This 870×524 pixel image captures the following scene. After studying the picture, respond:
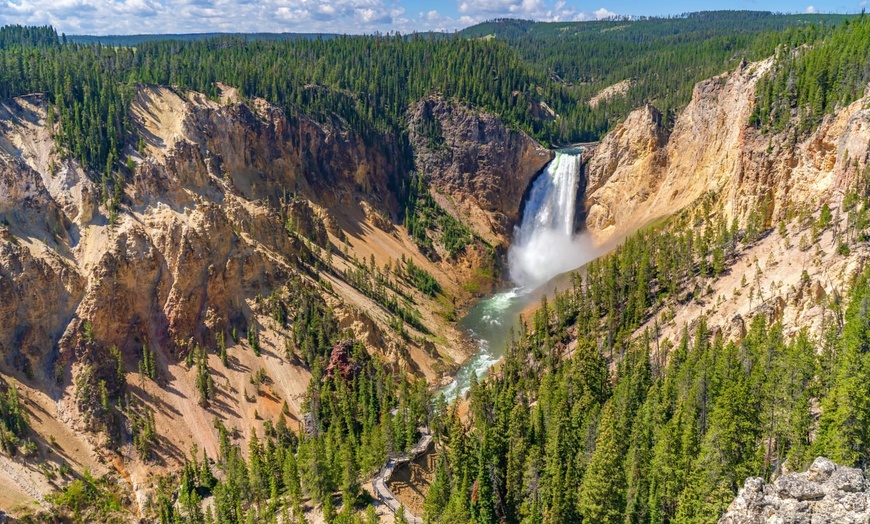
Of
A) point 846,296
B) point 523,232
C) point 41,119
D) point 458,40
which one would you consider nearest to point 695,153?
point 523,232

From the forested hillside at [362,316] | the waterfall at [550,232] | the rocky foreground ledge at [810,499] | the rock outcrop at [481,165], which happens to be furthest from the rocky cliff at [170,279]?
the rocky foreground ledge at [810,499]

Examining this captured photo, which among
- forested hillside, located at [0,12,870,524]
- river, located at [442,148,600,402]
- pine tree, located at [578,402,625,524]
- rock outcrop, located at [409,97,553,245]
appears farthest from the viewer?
rock outcrop, located at [409,97,553,245]

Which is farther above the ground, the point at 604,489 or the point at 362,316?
the point at 604,489

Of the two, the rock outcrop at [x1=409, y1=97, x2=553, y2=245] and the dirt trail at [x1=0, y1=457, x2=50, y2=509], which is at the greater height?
the rock outcrop at [x1=409, y1=97, x2=553, y2=245]

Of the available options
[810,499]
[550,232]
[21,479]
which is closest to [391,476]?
[21,479]

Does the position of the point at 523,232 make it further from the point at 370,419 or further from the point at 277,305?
the point at 370,419

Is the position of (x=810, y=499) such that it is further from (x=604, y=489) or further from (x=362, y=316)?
(x=362, y=316)

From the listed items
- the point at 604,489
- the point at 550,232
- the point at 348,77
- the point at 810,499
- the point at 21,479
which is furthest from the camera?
the point at 348,77

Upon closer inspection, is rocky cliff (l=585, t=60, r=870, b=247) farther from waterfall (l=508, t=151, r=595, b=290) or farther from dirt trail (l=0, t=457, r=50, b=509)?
dirt trail (l=0, t=457, r=50, b=509)

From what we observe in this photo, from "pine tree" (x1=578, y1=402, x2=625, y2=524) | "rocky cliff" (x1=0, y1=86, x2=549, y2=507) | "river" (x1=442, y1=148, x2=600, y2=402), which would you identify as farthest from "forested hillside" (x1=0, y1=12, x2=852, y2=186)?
"pine tree" (x1=578, y1=402, x2=625, y2=524)
